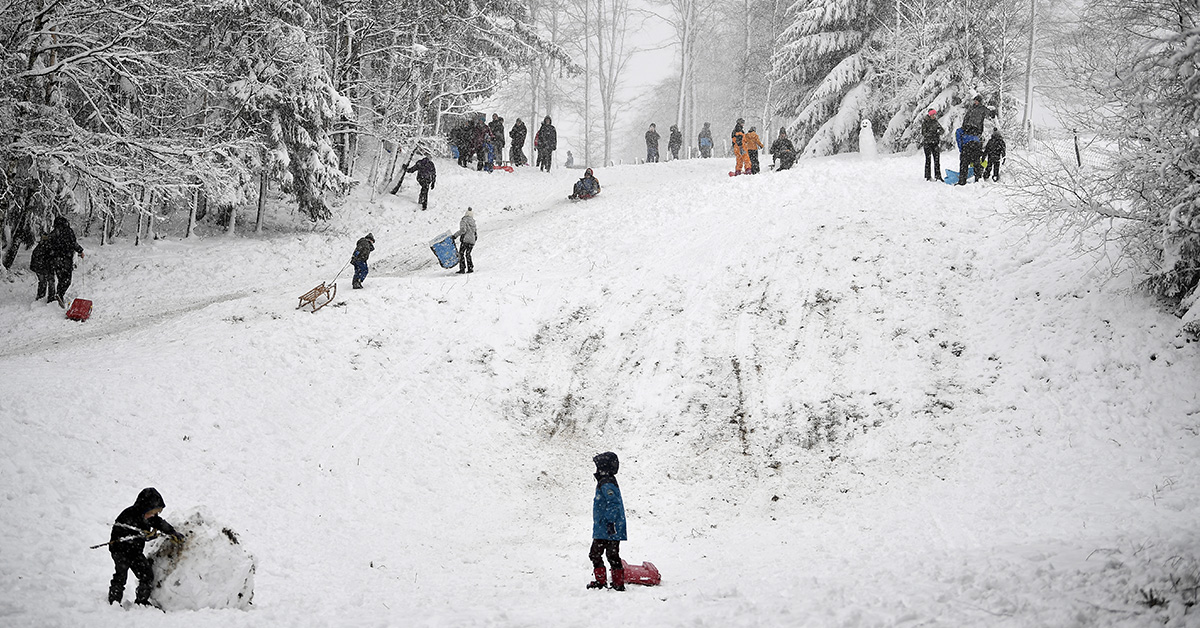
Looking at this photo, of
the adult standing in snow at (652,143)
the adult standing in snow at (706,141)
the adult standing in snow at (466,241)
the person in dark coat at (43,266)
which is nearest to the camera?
the person in dark coat at (43,266)

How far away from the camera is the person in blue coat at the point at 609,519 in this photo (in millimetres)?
6641

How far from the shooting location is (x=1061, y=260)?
12.2 m

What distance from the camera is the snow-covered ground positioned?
6375 millimetres

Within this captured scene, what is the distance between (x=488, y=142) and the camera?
85.9 ft

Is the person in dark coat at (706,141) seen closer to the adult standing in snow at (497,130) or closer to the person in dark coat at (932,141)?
the adult standing in snow at (497,130)

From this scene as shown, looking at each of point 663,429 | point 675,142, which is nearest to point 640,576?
point 663,429

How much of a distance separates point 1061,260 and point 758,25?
2539 cm

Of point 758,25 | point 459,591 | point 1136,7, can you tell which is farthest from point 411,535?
point 758,25

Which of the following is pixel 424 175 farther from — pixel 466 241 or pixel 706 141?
pixel 706 141

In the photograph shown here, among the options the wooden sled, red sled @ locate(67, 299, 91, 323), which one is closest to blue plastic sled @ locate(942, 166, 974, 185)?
the wooden sled

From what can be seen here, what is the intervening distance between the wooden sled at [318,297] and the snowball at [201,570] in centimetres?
825

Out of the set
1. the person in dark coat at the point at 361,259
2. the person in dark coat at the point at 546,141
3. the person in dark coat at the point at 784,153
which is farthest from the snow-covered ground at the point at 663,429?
the person in dark coat at the point at 546,141

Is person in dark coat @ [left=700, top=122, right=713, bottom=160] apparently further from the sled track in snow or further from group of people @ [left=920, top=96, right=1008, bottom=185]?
the sled track in snow

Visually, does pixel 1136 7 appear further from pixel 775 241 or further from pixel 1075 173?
pixel 775 241
